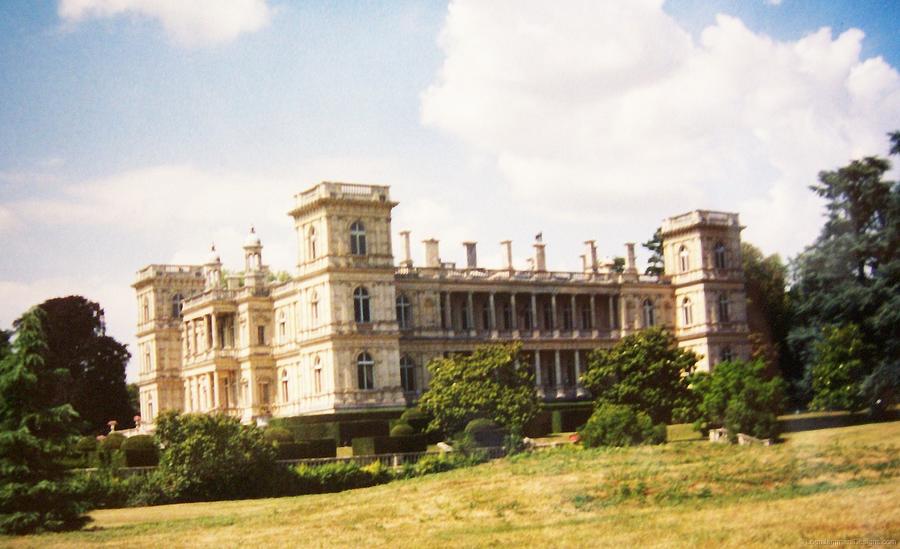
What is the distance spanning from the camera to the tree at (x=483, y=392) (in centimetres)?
4825

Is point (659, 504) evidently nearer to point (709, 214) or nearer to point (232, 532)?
point (232, 532)

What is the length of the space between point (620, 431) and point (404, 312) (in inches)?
1020

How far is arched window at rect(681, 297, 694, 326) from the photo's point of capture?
74812 millimetres

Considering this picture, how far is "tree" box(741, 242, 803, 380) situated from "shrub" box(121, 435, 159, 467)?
105 ft

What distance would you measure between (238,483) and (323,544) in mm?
14921

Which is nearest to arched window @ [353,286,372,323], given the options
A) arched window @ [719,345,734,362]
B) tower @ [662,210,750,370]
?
tower @ [662,210,750,370]

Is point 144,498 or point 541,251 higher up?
point 541,251

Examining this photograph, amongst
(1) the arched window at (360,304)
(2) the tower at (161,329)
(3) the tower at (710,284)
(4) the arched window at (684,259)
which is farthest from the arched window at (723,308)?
(2) the tower at (161,329)

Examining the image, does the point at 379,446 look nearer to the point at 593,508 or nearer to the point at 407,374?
the point at 407,374

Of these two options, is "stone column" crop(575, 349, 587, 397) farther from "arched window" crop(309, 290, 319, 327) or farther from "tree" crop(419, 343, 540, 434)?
"tree" crop(419, 343, 540, 434)

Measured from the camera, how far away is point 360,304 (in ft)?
194

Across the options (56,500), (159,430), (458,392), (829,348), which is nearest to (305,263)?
(458,392)

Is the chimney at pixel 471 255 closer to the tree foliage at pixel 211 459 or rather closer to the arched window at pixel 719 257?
the arched window at pixel 719 257

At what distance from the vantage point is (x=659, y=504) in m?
26.6
